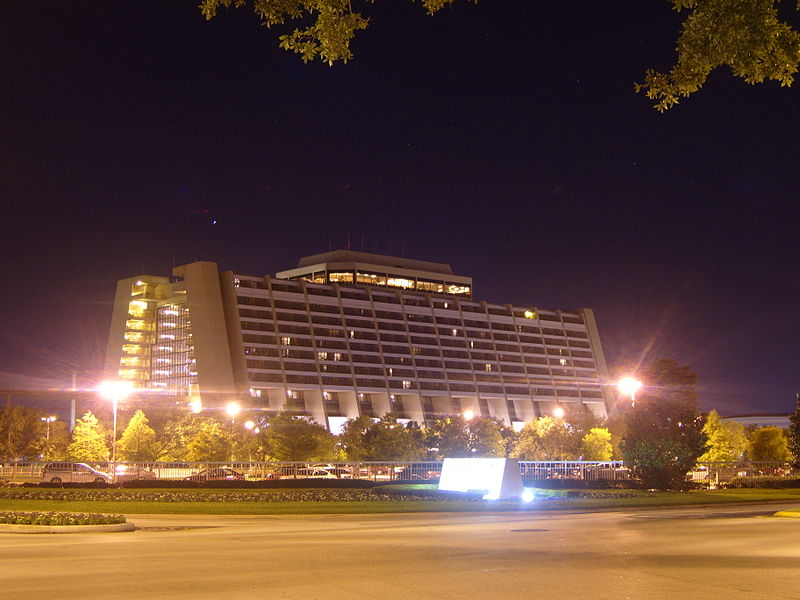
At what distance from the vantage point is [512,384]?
7510 inches

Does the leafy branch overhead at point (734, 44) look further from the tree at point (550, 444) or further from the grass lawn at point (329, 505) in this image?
the tree at point (550, 444)

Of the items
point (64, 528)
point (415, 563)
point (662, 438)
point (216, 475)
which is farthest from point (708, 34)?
point (216, 475)

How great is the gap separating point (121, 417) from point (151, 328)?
67.4 meters

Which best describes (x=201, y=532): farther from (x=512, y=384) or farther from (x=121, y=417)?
(x=512, y=384)

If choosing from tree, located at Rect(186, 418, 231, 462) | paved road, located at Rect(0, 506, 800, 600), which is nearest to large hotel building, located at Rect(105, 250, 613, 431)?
tree, located at Rect(186, 418, 231, 462)

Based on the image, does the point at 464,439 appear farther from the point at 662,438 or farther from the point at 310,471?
the point at 662,438

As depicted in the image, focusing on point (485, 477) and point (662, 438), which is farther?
point (662, 438)

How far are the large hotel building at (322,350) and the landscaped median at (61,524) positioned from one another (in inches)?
5073

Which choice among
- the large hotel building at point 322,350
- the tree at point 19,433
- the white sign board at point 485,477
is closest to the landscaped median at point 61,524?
the white sign board at point 485,477

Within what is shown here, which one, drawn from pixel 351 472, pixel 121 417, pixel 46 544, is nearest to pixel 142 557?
pixel 46 544

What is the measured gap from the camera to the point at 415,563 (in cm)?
1550

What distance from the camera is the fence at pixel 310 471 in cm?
5897

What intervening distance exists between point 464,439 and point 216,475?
55.2 metres

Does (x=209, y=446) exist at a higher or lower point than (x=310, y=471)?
higher
